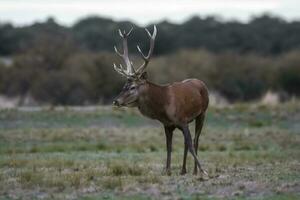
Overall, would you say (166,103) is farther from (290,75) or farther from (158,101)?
(290,75)

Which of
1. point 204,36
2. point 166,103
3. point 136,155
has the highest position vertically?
point 204,36

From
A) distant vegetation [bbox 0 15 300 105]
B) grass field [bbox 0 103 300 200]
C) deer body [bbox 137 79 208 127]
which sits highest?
distant vegetation [bbox 0 15 300 105]

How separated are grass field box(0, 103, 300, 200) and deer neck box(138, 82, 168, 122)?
115 cm

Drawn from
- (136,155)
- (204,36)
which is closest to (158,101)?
(136,155)

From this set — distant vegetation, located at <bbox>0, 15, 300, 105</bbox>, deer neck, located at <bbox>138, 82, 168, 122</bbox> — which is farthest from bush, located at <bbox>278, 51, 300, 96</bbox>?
deer neck, located at <bbox>138, 82, 168, 122</bbox>

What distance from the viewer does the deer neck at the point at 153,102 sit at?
1703 cm

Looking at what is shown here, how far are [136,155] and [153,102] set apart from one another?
17.9 feet

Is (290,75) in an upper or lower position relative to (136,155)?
upper

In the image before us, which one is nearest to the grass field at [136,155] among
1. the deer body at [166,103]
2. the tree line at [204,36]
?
the deer body at [166,103]

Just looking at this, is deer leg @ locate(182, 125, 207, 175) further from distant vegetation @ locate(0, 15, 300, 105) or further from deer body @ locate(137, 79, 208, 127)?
distant vegetation @ locate(0, 15, 300, 105)

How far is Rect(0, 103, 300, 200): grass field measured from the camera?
1473cm

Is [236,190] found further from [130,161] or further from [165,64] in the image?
[165,64]

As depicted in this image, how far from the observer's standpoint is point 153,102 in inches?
671

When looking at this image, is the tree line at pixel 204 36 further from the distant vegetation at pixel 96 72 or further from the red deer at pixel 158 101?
the red deer at pixel 158 101
